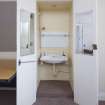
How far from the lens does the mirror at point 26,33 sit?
3303 millimetres

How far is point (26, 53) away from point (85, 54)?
1.32 metres

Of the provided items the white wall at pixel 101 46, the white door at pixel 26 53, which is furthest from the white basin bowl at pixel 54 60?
the white wall at pixel 101 46

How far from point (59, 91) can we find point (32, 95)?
0.86 meters

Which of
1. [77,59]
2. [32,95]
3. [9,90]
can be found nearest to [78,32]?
[77,59]

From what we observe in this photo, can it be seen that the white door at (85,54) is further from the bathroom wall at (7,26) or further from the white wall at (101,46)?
the bathroom wall at (7,26)

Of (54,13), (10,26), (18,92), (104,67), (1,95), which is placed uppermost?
(54,13)

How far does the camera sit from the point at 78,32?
3.75 meters

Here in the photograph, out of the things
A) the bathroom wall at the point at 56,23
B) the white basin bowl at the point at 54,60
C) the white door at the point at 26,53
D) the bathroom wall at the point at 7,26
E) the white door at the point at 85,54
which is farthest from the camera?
the bathroom wall at the point at 56,23

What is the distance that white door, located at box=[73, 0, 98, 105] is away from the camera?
3293mm

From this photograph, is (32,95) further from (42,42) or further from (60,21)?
(60,21)

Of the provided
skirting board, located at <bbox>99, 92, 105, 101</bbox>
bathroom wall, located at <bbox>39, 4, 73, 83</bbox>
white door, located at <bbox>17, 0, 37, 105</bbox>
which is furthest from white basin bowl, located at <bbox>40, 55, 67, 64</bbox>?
skirting board, located at <bbox>99, 92, 105, 101</bbox>

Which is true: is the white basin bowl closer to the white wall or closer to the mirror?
the mirror

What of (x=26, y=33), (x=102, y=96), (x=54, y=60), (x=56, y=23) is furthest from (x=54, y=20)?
(x=102, y=96)

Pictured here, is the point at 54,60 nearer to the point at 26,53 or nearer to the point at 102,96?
the point at 26,53
